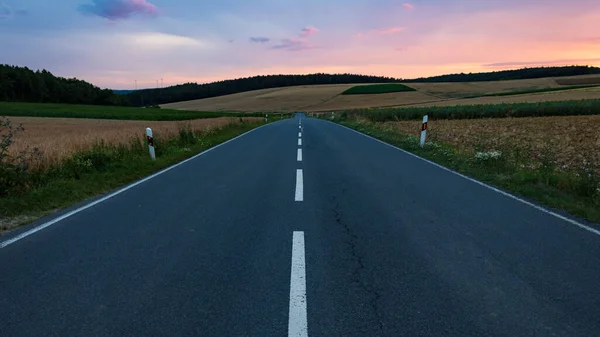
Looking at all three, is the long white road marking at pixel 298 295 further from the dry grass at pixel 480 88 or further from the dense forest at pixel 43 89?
the dense forest at pixel 43 89

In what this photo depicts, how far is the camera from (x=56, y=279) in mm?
3461

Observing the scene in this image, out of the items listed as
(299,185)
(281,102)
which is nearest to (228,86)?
(281,102)

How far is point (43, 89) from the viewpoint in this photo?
84125 mm

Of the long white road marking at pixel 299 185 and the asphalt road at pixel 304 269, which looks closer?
the asphalt road at pixel 304 269

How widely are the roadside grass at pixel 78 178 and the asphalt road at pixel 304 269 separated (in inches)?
32.7

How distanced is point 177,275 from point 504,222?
14.5 ft

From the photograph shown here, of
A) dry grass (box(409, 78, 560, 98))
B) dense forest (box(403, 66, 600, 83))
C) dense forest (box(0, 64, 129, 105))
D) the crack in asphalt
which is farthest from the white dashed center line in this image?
dense forest (box(403, 66, 600, 83))

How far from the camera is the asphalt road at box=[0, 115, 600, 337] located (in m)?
2.75

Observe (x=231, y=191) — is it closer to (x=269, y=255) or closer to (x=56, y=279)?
(x=269, y=255)

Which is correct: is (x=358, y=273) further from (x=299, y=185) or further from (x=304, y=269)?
(x=299, y=185)

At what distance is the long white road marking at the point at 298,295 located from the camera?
2.66 meters

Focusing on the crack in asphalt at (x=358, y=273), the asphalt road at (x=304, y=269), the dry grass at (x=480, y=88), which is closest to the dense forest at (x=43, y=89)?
the dry grass at (x=480, y=88)

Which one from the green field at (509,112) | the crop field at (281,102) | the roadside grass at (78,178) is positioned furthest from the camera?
the crop field at (281,102)

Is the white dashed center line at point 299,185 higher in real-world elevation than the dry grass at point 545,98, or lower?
lower
